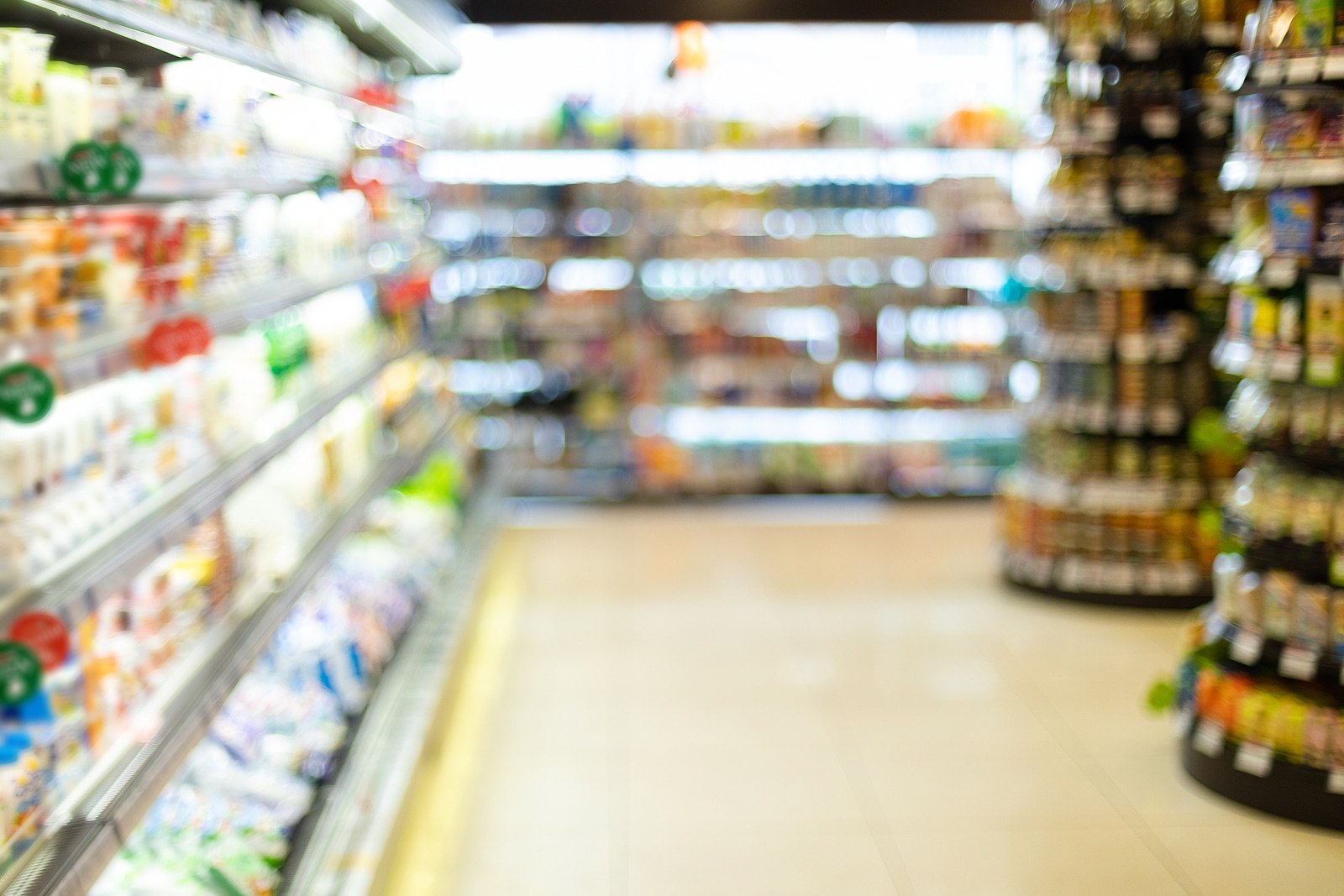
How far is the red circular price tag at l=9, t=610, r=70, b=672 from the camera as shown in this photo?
1810 mm

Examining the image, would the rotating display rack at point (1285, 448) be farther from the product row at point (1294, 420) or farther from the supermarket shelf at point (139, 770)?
the supermarket shelf at point (139, 770)

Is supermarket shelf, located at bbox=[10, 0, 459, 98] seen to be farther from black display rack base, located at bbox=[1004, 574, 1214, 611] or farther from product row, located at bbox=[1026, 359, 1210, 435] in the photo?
black display rack base, located at bbox=[1004, 574, 1214, 611]

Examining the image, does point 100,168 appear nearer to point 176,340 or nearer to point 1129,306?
point 176,340

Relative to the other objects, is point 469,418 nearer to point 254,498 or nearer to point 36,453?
point 254,498

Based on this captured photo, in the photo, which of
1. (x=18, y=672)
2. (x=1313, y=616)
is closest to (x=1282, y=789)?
(x=1313, y=616)

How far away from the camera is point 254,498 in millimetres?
3346

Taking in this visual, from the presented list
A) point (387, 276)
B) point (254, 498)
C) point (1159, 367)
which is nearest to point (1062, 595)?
point (1159, 367)

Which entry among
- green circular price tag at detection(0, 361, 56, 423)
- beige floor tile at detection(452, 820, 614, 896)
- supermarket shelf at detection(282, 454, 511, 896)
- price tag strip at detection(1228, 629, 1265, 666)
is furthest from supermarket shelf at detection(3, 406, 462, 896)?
price tag strip at detection(1228, 629, 1265, 666)

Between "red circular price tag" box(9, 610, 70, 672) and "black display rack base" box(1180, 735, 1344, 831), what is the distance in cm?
314

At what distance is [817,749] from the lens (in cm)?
420

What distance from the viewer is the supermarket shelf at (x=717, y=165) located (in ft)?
25.7

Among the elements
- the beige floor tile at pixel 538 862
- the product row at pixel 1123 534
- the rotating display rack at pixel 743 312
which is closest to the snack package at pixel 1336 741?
the beige floor tile at pixel 538 862

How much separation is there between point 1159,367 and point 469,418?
3.56 m

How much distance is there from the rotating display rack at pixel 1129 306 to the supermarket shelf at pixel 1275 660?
166 cm
